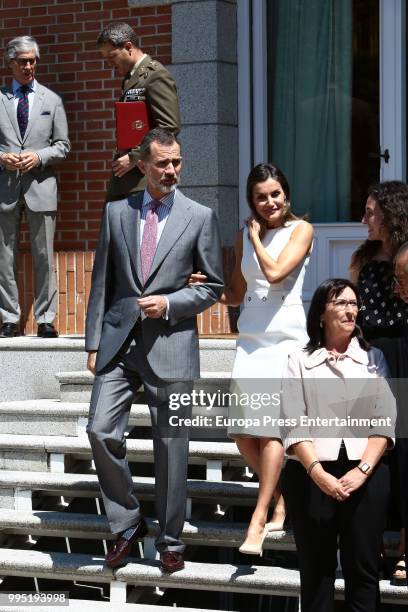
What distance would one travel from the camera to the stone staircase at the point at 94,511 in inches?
229

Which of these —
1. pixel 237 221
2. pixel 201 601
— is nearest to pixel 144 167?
pixel 201 601

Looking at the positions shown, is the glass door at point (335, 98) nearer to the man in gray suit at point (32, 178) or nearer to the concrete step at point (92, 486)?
the man in gray suit at point (32, 178)

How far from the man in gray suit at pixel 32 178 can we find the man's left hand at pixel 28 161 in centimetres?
2

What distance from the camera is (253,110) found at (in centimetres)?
888

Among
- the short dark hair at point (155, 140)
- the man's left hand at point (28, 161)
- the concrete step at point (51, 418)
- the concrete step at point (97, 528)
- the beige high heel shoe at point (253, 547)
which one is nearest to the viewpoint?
the beige high heel shoe at point (253, 547)

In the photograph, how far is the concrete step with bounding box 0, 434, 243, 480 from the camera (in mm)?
6566

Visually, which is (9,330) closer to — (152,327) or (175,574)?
(152,327)

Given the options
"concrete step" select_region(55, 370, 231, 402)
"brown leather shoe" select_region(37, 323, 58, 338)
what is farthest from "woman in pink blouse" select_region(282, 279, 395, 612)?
"brown leather shoe" select_region(37, 323, 58, 338)

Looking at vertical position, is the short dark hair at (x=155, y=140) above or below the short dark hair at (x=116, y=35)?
below

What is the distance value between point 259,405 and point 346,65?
368 cm

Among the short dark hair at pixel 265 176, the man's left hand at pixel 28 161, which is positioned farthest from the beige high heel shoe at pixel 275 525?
the man's left hand at pixel 28 161

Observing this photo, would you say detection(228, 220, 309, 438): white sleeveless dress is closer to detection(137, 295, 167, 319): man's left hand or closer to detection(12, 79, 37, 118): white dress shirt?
detection(137, 295, 167, 319): man's left hand

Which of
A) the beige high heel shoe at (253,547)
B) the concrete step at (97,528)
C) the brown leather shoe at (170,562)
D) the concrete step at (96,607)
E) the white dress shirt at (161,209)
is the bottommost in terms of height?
the concrete step at (96,607)

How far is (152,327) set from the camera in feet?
19.1
